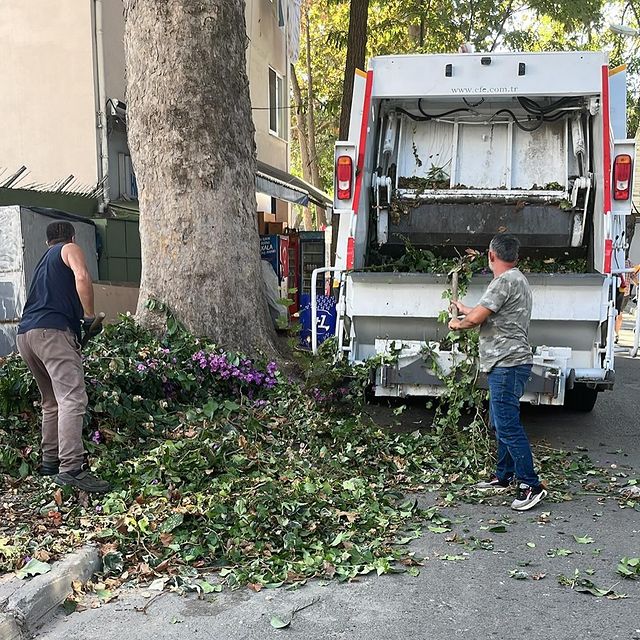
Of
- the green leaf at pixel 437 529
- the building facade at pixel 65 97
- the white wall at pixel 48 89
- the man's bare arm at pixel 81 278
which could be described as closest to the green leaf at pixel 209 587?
the green leaf at pixel 437 529

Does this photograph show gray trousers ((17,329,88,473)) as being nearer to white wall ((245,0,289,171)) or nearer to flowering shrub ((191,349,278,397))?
flowering shrub ((191,349,278,397))

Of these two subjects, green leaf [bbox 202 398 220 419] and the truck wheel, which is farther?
the truck wheel

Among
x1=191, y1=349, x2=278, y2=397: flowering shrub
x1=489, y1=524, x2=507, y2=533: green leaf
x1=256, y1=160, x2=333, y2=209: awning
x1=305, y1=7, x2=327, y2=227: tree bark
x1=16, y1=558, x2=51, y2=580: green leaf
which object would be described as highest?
x1=305, y1=7, x2=327, y2=227: tree bark

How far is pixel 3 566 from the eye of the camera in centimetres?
349

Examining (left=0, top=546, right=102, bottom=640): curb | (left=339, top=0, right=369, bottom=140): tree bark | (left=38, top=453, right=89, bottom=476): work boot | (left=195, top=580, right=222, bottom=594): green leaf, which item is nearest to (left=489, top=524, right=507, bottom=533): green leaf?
(left=195, top=580, right=222, bottom=594): green leaf

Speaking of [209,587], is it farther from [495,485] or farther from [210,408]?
[495,485]

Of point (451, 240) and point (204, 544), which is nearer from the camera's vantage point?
point (204, 544)

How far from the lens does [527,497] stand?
15.0 feet

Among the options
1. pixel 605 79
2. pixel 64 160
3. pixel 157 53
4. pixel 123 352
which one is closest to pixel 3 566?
pixel 123 352

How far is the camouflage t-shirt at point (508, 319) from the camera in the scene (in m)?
4.70

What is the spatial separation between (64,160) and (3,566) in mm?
8436

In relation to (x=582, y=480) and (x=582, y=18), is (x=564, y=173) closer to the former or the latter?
(x=582, y=480)

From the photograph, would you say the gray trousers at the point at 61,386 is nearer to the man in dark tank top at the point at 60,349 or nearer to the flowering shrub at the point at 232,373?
the man in dark tank top at the point at 60,349

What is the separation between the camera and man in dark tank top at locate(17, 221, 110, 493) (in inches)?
175
